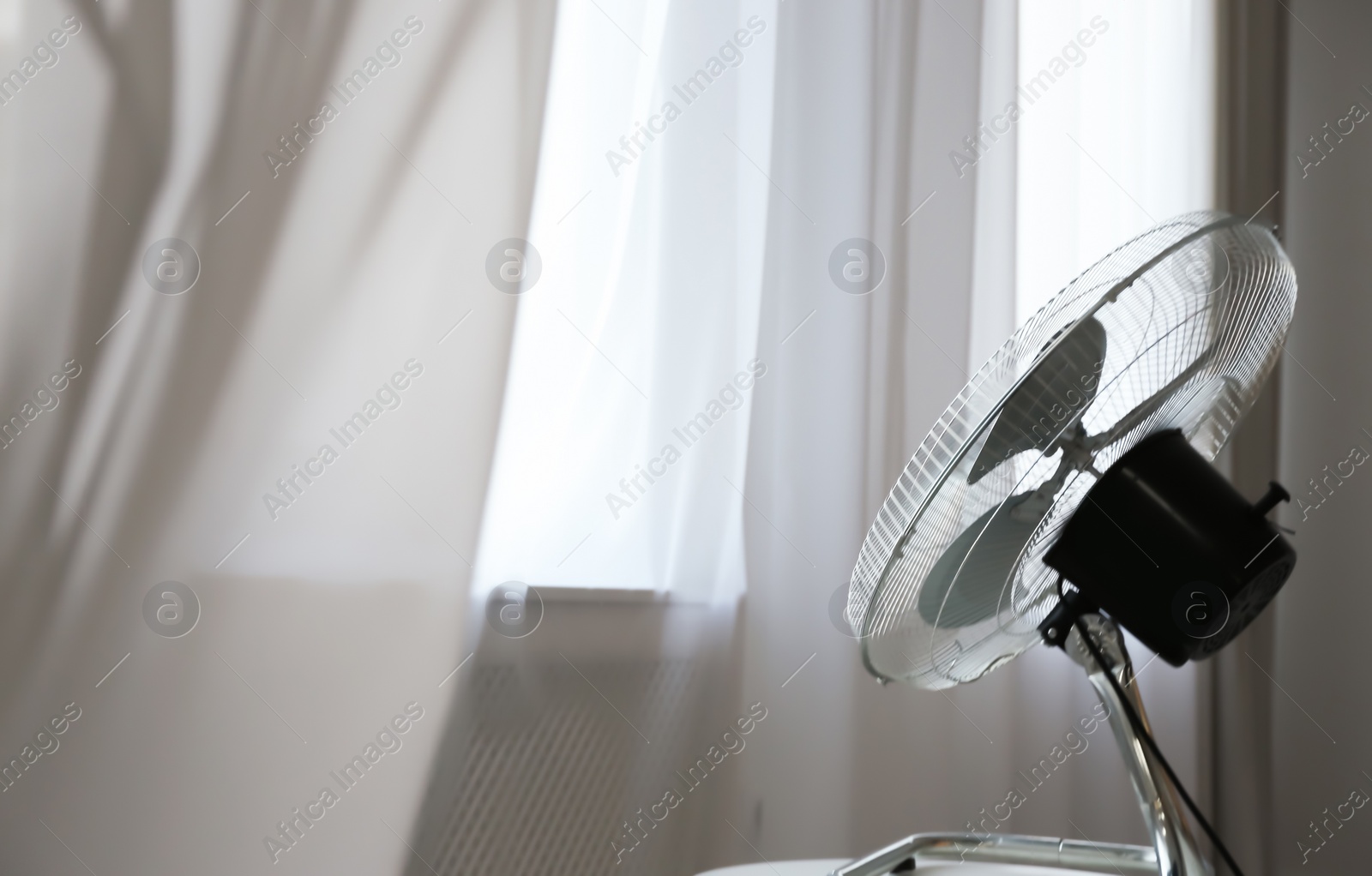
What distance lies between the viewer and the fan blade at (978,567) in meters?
0.59

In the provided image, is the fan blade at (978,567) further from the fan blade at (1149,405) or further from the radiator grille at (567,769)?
the radiator grille at (567,769)

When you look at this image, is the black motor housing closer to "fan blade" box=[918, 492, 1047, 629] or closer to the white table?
"fan blade" box=[918, 492, 1047, 629]

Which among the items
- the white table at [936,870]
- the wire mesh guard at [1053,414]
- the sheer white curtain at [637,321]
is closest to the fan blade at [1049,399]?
the wire mesh guard at [1053,414]

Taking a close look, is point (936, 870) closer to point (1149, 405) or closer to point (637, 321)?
point (1149, 405)

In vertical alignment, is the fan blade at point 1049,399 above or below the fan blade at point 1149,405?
above

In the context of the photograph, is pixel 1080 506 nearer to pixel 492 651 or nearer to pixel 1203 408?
pixel 1203 408

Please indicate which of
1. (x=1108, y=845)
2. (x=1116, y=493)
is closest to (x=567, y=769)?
(x=1108, y=845)

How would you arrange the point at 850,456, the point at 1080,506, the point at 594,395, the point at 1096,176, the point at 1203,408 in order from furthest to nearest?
the point at 1096,176 < the point at 850,456 < the point at 594,395 < the point at 1203,408 < the point at 1080,506

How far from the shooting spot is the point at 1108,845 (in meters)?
0.71

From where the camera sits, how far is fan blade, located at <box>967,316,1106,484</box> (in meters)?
0.52

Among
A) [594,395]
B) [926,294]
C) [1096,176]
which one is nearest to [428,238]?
[594,395]

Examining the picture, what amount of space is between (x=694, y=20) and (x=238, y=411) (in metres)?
0.83

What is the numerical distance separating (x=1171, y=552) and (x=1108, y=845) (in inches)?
11.5

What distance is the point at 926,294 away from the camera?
4.69 ft
